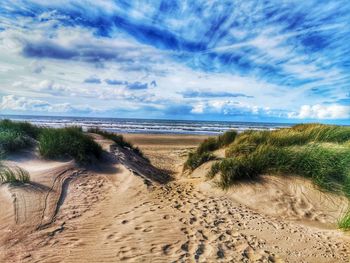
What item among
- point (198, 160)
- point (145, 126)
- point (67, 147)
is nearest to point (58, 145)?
point (67, 147)

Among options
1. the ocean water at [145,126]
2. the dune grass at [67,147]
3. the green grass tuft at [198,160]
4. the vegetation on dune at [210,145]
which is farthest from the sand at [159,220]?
the ocean water at [145,126]

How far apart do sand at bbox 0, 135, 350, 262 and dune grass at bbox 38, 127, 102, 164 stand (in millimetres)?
370

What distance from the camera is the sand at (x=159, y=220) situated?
13.3 feet

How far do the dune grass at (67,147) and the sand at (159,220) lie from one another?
1.22ft

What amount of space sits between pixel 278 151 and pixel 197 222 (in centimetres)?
371

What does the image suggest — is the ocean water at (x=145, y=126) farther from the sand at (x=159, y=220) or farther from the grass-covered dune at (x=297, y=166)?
the grass-covered dune at (x=297, y=166)

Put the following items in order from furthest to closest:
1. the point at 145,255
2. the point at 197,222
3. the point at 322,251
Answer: the point at 197,222
the point at 322,251
the point at 145,255

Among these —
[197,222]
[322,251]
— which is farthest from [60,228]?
[322,251]

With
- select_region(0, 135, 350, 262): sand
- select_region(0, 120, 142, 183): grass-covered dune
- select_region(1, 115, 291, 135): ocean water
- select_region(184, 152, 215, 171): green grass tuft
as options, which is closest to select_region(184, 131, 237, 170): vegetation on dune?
select_region(184, 152, 215, 171): green grass tuft

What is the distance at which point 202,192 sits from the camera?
706 centimetres

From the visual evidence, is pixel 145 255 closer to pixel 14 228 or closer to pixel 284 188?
pixel 14 228

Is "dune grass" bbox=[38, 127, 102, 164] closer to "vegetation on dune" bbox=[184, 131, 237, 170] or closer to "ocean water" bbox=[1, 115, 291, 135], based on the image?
"vegetation on dune" bbox=[184, 131, 237, 170]

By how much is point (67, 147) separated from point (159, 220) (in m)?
4.50

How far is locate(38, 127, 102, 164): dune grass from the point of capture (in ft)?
26.8
